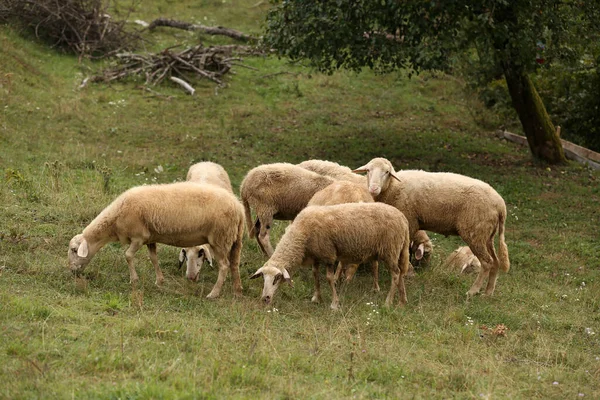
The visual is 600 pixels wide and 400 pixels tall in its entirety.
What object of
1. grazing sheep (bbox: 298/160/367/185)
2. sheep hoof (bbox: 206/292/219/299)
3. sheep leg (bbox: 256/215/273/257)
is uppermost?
grazing sheep (bbox: 298/160/367/185)

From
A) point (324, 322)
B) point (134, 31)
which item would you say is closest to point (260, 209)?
point (324, 322)

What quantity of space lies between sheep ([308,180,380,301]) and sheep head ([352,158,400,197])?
0.16m

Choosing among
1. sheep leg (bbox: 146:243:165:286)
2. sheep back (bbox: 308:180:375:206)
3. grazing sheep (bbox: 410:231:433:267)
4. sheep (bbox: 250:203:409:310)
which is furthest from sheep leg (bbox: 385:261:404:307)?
sheep leg (bbox: 146:243:165:286)

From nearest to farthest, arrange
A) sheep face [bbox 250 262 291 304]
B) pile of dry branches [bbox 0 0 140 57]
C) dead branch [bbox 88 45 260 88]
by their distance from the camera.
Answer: sheep face [bbox 250 262 291 304] < dead branch [bbox 88 45 260 88] < pile of dry branches [bbox 0 0 140 57]

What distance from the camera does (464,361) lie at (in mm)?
7324

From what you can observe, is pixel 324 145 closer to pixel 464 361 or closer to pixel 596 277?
pixel 596 277

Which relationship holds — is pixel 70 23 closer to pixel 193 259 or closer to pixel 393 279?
pixel 193 259

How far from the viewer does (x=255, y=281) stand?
1008 centimetres

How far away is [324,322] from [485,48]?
9.00 meters

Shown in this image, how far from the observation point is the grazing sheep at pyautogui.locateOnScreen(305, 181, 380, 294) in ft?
33.5

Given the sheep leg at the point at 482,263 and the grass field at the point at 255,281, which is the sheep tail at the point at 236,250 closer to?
the grass field at the point at 255,281

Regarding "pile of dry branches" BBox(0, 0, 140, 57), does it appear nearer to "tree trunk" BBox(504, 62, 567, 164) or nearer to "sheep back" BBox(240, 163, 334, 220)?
"tree trunk" BBox(504, 62, 567, 164)

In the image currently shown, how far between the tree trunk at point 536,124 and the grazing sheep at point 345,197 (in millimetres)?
8283

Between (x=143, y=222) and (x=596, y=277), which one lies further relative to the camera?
(x=596, y=277)
